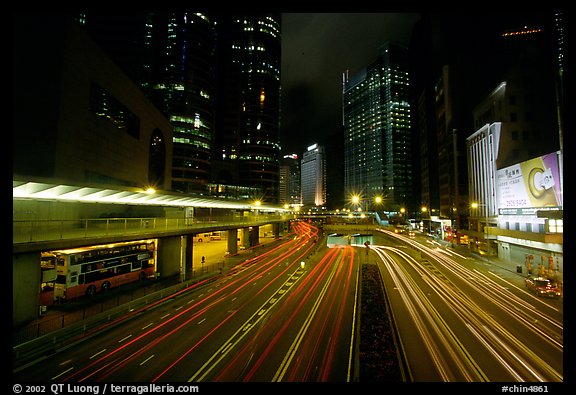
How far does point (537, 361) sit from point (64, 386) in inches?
673

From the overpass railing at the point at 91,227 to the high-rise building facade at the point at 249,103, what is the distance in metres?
89.4

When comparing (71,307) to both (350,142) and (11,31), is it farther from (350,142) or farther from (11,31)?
(350,142)

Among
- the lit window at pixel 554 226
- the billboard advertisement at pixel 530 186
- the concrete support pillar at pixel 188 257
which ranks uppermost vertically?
the billboard advertisement at pixel 530 186

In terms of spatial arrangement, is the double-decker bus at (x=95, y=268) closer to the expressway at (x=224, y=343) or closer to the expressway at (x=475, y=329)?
the expressway at (x=224, y=343)

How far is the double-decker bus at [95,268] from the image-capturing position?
17484 millimetres

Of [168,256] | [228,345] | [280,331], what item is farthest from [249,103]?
[228,345]

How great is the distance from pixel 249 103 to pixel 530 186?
11377 centimetres

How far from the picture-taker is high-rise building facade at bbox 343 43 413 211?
144750mm

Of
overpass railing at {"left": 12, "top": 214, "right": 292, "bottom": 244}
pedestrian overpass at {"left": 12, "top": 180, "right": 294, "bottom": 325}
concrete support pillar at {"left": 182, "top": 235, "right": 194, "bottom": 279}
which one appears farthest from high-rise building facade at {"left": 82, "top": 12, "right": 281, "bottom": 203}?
overpass railing at {"left": 12, "top": 214, "right": 292, "bottom": 244}

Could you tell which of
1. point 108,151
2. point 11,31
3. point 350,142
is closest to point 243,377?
point 11,31

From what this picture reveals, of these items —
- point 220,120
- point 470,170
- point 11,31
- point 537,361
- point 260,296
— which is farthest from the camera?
point 220,120

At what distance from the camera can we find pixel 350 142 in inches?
7052

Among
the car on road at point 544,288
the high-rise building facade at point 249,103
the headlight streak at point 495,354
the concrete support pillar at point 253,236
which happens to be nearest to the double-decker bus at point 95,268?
the headlight streak at point 495,354

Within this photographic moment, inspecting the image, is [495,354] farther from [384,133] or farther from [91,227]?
[384,133]
